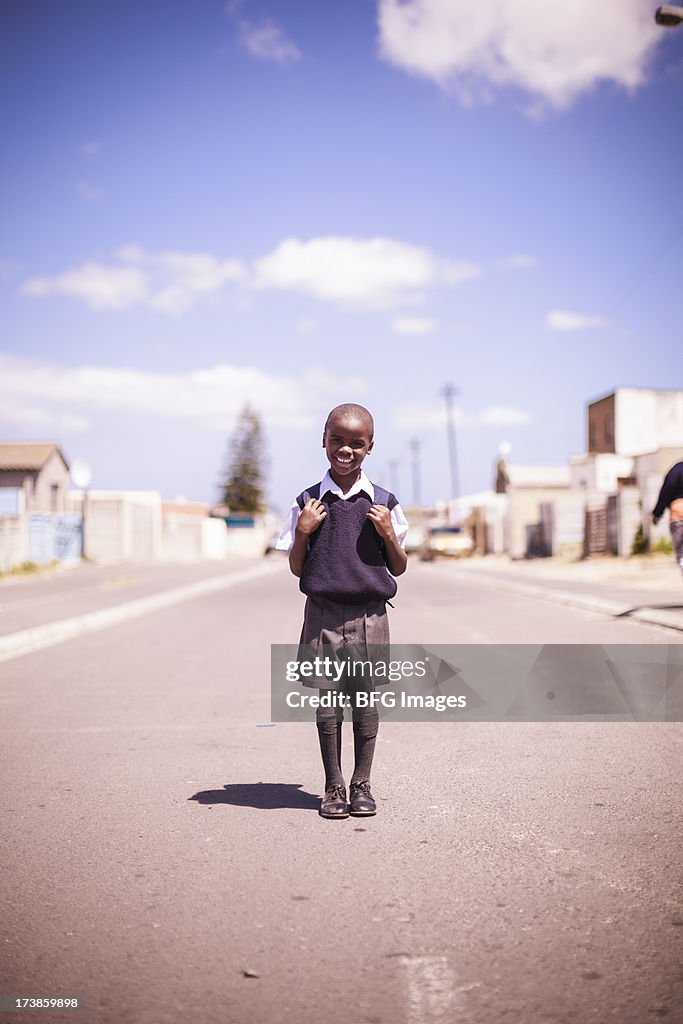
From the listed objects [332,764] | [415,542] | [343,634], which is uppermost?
[343,634]

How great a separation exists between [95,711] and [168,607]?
1186 cm

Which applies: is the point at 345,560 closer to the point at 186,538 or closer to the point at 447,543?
the point at 447,543

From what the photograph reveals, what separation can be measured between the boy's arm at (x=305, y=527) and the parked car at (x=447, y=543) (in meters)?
50.9

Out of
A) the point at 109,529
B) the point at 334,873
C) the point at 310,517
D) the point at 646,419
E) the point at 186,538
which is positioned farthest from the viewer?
the point at 186,538

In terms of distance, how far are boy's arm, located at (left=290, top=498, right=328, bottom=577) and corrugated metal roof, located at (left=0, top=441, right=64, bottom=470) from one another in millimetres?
48377

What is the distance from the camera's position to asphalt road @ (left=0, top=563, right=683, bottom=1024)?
2.76 m

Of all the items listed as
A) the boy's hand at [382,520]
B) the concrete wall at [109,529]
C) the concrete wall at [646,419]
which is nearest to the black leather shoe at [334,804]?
the boy's hand at [382,520]

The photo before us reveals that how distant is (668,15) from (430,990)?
14.9 metres

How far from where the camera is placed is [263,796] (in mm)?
4980

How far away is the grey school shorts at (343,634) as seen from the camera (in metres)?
4.48

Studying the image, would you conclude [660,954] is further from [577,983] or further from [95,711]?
[95,711]

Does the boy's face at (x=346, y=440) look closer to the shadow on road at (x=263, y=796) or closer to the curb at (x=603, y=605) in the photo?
the shadow on road at (x=263, y=796)

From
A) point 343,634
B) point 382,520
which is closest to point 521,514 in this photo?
point 343,634

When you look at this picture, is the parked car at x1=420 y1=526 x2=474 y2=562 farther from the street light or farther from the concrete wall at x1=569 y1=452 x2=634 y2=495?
the street light
